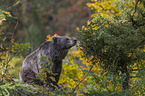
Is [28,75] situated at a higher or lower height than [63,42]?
lower

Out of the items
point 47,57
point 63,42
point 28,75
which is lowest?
point 28,75

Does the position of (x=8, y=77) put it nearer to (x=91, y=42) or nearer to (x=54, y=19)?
(x=91, y=42)

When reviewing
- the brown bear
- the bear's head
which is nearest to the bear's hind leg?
the brown bear

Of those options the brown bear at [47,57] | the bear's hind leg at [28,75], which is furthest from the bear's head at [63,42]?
the bear's hind leg at [28,75]

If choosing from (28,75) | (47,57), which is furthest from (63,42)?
(28,75)

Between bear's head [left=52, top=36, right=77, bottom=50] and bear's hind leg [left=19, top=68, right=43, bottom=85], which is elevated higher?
bear's head [left=52, top=36, right=77, bottom=50]

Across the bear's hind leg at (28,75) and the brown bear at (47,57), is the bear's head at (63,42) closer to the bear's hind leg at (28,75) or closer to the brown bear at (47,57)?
the brown bear at (47,57)

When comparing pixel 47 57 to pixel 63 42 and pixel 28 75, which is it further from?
pixel 28 75

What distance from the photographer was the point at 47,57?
4250mm

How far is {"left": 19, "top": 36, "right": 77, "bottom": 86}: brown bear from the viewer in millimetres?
4258

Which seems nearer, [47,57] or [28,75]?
[47,57]

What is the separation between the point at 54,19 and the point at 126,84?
105 ft

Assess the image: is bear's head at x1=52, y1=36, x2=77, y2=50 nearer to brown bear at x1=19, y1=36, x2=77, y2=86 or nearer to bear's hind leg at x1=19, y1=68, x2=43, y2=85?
brown bear at x1=19, y1=36, x2=77, y2=86

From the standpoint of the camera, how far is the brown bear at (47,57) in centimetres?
426
